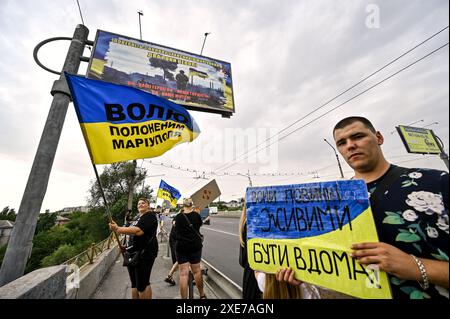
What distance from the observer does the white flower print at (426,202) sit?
0.96m

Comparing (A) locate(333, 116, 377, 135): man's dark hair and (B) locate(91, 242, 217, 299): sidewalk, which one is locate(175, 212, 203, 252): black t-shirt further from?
(A) locate(333, 116, 377, 135): man's dark hair

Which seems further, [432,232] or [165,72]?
[165,72]

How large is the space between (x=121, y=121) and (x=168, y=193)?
721cm

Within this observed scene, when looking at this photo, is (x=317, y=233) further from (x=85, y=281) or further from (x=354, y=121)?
(x=85, y=281)

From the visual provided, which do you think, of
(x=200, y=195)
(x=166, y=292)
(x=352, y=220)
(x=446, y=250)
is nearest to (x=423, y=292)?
(x=446, y=250)

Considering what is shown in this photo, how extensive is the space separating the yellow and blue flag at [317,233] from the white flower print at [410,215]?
0.18m

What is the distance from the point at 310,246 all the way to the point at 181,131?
2.48m

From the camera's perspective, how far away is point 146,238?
312cm

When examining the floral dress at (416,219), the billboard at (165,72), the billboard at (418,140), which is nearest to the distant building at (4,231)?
the billboard at (165,72)

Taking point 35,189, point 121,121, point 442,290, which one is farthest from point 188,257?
point 442,290

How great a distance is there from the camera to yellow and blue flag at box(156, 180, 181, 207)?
892 centimetres

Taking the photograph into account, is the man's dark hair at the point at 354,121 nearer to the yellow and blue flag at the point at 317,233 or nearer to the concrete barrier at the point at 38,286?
the yellow and blue flag at the point at 317,233

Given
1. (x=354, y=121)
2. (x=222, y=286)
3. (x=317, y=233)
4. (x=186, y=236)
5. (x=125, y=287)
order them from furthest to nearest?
(x=125, y=287)
(x=222, y=286)
(x=186, y=236)
(x=354, y=121)
(x=317, y=233)
